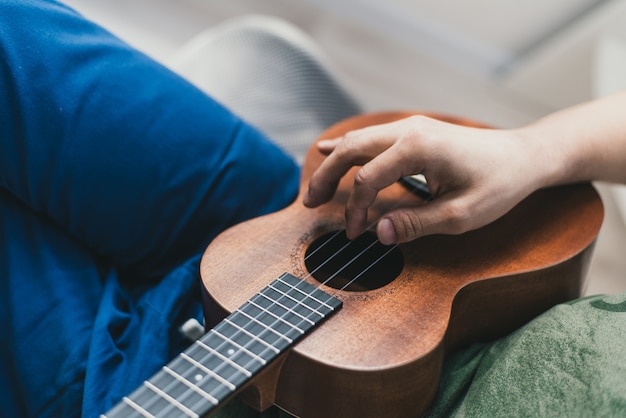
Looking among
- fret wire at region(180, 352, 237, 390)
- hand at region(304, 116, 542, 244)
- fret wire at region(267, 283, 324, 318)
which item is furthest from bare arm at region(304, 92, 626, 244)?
fret wire at region(180, 352, 237, 390)

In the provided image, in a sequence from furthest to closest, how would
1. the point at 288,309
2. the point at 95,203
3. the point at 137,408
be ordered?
the point at 95,203
the point at 288,309
the point at 137,408

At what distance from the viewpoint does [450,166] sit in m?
0.62

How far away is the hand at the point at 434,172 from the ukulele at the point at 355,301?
35mm

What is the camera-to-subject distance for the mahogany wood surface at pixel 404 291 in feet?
1.74

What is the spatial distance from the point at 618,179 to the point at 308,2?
1.29 m

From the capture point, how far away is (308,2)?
6.14 ft

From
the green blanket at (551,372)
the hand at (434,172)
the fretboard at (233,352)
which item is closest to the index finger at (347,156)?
the hand at (434,172)

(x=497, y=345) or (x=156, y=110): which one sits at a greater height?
(x=156, y=110)

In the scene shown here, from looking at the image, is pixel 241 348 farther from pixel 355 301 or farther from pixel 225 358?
pixel 355 301

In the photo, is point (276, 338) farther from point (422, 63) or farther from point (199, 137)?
point (422, 63)

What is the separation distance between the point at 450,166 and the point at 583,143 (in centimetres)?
20

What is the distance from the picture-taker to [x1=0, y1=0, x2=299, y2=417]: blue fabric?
0.61 m

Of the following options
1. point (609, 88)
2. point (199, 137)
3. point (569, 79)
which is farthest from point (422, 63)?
point (199, 137)

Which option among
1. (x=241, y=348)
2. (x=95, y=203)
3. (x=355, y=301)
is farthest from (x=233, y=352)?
(x=95, y=203)
